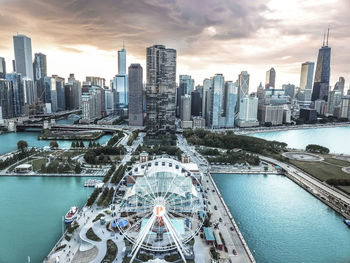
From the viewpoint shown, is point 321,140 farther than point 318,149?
Yes

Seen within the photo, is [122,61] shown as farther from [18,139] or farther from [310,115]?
[310,115]

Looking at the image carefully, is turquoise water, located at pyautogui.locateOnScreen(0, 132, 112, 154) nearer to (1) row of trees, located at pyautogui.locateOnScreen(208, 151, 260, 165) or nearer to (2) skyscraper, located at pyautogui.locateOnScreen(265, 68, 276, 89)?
(1) row of trees, located at pyautogui.locateOnScreen(208, 151, 260, 165)

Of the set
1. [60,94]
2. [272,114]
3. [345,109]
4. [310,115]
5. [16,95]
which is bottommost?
[310,115]

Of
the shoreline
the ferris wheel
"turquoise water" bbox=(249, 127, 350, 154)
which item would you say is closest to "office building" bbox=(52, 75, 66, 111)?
the shoreline

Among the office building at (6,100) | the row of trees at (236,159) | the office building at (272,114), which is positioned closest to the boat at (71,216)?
the row of trees at (236,159)

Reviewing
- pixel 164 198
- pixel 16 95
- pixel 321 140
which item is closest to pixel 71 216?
pixel 164 198

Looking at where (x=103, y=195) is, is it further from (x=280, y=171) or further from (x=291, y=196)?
(x=280, y=171)
